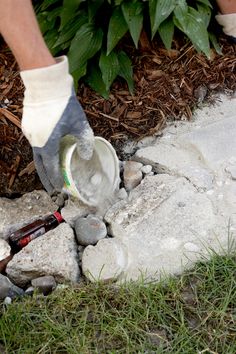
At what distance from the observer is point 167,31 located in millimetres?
2754

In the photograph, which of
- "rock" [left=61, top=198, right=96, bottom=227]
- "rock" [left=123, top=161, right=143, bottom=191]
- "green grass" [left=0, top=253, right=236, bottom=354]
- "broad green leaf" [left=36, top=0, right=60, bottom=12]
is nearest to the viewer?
"green grass" [left=0, top=253, right=236, bottom=354]

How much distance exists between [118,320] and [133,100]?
3.49 ft

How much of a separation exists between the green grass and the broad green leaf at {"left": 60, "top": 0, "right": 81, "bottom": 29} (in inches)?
43.5

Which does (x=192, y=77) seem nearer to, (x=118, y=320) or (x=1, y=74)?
(x=1, y=74)

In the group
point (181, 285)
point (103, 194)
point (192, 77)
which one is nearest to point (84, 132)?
point (103, 194)

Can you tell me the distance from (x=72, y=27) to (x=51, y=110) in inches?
28.4

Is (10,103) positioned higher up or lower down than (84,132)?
lower down

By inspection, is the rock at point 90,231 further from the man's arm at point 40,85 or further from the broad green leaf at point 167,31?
the broad green leaf at point 167,31

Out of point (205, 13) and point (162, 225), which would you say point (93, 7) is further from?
point (162, 225)

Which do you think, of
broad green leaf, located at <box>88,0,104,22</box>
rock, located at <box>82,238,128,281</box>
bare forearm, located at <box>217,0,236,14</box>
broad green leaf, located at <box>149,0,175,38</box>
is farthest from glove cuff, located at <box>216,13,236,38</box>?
rock, located at <box>82,238,128,281</box>

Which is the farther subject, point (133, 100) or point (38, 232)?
point (133, 100)

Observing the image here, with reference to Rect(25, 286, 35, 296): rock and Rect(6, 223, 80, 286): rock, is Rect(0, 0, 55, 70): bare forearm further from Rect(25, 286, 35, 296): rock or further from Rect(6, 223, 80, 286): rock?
Rect(25, 286, 35, 296): rock

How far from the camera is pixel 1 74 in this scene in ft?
9.61

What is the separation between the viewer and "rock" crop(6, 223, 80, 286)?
2271mm
